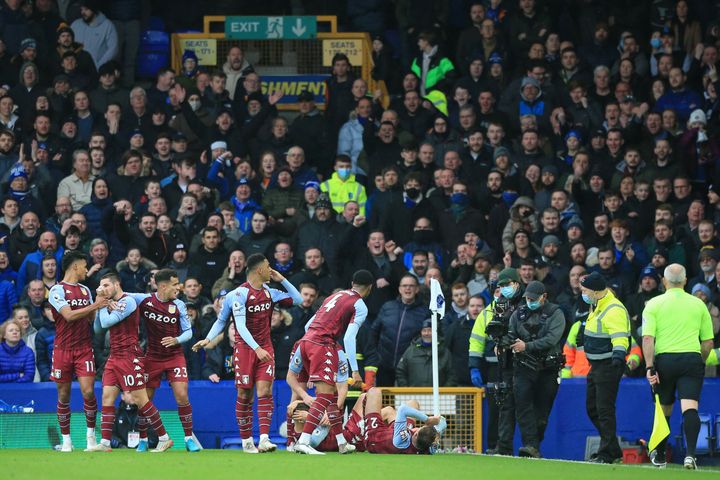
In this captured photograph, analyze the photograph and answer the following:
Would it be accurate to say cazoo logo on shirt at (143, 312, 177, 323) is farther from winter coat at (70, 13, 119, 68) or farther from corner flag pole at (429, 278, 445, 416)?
winter coat at (70, 13, 119, 68)

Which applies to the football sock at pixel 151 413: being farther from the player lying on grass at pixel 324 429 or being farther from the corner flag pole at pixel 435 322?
the corner flag pole at pixel 435 322

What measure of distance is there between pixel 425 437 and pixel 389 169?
6.81m

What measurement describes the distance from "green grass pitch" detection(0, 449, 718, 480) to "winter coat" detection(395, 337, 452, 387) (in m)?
2.92

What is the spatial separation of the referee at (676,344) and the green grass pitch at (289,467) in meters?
1.08

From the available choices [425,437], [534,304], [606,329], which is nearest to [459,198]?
[534,304]

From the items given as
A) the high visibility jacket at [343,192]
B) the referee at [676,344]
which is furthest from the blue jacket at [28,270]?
the referee at [676,344]

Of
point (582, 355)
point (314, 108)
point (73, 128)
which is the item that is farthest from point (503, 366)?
point (73, 128)

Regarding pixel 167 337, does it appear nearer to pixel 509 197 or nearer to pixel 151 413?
pixel 151 413

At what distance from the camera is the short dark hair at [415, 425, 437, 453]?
652 inches

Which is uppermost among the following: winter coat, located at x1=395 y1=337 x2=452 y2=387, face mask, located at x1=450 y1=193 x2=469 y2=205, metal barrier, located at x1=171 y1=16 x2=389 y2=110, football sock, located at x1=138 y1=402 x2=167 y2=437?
metal barrier, located at x1=171 y1=16 x2=389 y2=110

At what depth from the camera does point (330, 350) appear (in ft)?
54.5

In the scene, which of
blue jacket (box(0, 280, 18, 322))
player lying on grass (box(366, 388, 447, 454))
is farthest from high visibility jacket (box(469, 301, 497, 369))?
blue jacket (box(0, 280, 18, 322))

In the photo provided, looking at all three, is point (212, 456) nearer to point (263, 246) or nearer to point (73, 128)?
point (263, 246)

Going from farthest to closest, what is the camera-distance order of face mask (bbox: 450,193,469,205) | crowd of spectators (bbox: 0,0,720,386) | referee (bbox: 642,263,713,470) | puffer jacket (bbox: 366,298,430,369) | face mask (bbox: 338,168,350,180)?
face mask (bbox: 338,168,350,180)
face mask (bbox: 450,193,469,205)
crowd of spectators (bbox: 0,0,720,386)
puffer jacket (bbox: 366,298,430,369)
referee (bbox: 642,263,713,470)
